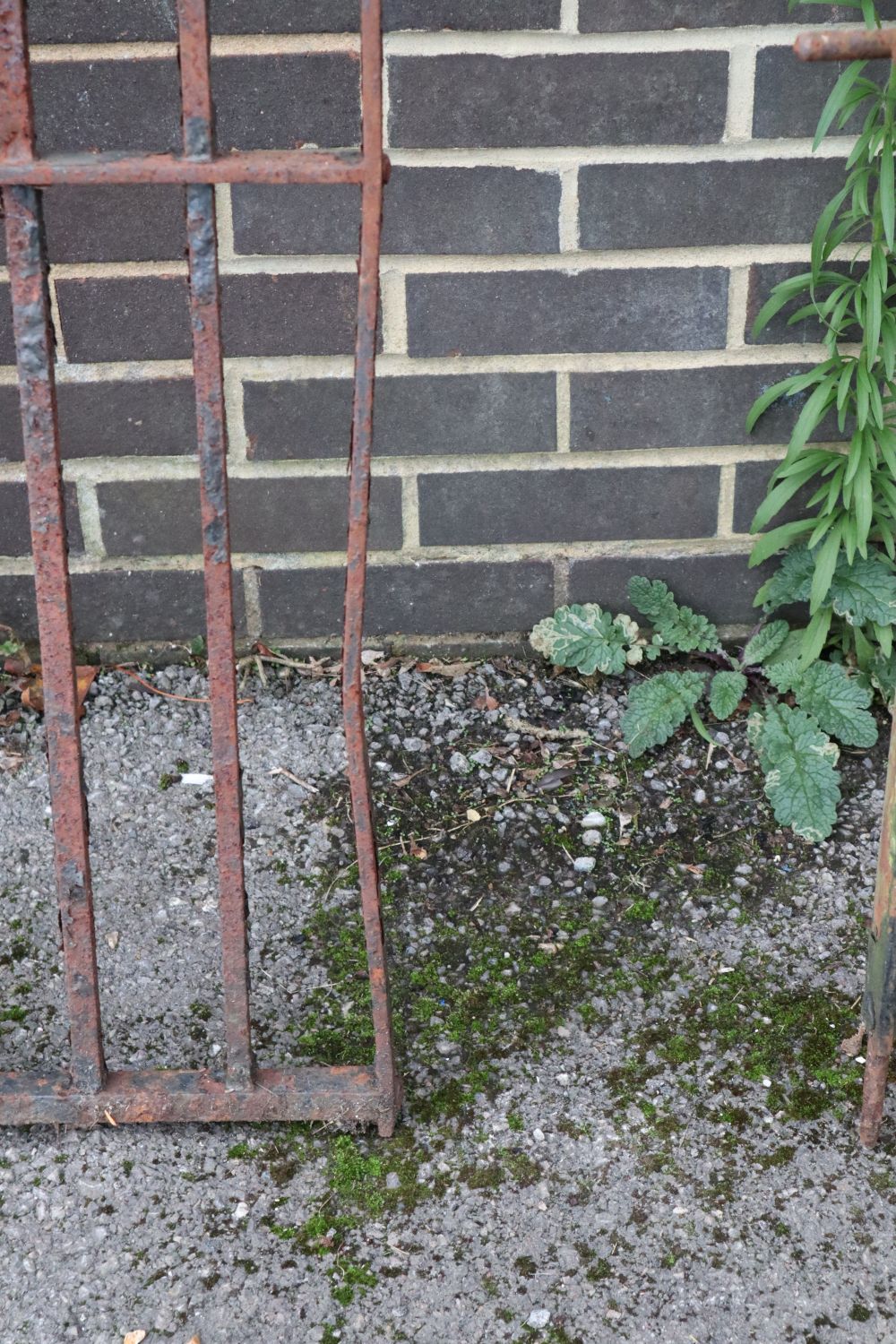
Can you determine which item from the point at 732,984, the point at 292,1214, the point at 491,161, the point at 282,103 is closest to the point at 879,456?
the point at 491,161

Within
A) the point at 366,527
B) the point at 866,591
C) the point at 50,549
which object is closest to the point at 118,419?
the point at 50,549

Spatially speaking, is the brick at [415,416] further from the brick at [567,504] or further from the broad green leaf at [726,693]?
the broad green leaf at [726,693]

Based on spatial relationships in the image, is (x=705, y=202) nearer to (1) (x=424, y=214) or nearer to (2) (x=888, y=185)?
(2) (x=888, y=185)

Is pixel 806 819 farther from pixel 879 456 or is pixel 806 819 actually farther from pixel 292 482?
pixel 292 482

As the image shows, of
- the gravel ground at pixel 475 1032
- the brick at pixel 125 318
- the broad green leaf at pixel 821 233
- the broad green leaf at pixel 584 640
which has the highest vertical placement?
the broad green leaf at pixel 821 233

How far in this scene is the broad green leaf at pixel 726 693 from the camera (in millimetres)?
2168

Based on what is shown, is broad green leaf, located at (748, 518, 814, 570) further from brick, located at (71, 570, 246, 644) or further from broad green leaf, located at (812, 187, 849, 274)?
brick, located at (71, 570, 246, 644)

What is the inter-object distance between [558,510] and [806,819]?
2.36 ft

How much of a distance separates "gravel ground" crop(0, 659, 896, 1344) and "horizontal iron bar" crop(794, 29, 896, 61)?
1129mm

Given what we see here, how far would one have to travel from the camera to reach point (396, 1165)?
56.1 inches

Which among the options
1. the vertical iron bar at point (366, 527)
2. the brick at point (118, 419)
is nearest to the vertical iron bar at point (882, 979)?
the vertical iron bar at point (366, 527)

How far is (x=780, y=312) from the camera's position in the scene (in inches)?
84.0

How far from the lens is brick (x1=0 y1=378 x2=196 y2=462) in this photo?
84.4 inches

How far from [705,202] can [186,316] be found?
89 cm
